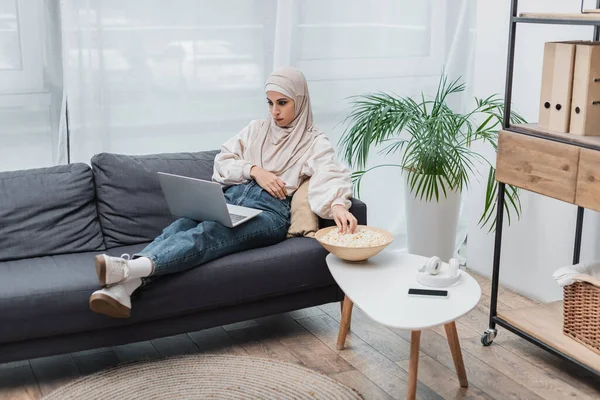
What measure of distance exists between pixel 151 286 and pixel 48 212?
0.61 metres

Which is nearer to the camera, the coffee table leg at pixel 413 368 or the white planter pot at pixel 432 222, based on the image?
the coffee table leg at pixel 413 368

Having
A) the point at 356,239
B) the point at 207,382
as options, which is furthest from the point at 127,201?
the point at 356,239

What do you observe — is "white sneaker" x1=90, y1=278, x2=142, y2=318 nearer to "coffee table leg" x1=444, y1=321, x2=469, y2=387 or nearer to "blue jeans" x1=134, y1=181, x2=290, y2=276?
"blue jeans" x1=134, y1=181, x2=290, y2=276

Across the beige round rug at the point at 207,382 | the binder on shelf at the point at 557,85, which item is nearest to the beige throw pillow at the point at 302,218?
the beige round rug at the point at 207,382

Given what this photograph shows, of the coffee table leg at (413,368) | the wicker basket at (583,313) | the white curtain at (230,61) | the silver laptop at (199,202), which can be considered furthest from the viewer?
the white curtain at (230,61)

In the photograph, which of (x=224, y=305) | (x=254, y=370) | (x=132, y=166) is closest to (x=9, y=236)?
(x=132, y=166)

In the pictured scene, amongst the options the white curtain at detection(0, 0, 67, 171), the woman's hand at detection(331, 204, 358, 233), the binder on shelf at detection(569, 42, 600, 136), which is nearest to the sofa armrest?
the woman's hand at detection(331, 204, 358, 233)

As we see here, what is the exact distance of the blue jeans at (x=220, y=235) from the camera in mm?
2850

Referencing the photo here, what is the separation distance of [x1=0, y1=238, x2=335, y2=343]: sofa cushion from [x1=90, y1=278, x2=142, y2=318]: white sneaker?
0.18ft

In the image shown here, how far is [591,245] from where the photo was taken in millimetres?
3344

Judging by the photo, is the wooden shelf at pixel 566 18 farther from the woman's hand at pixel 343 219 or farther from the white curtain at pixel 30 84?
the white curtain at pixel 30 84

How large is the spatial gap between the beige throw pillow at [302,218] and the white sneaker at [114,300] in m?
0.74

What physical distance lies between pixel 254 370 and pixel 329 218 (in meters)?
0.67

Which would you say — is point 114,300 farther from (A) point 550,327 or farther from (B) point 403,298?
(A) point 550,327
